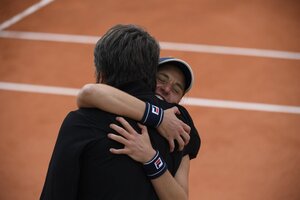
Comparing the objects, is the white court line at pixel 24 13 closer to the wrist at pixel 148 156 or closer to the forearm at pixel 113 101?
the forearm at pixel 113 101

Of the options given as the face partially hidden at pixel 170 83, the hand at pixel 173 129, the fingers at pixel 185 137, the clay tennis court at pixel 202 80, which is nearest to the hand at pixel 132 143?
the hand at pixel 173 129

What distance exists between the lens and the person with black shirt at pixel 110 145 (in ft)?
8.20

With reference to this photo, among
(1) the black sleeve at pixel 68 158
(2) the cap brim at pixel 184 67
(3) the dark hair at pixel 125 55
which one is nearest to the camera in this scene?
(1) the black sleeve at pixel 68 158

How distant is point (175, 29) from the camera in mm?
8680

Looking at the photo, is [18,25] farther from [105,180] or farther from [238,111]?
[105,180]

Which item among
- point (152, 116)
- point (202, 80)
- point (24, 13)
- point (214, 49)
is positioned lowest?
point (202, 80)

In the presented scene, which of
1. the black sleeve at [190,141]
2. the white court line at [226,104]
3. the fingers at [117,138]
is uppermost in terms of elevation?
the fingers at [117,138]

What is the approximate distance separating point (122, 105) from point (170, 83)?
844 mm

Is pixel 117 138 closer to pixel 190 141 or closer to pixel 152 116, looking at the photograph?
pixel 152 116

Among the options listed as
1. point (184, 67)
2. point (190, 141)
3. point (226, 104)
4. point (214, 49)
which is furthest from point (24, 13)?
point (190, 141)

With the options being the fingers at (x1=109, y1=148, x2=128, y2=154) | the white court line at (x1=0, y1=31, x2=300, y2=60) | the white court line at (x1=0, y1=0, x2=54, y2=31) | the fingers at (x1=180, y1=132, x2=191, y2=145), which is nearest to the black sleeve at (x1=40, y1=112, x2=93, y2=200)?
the fingers at (x1=109, y1=148, x2=128, y2=154)

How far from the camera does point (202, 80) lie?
793cm

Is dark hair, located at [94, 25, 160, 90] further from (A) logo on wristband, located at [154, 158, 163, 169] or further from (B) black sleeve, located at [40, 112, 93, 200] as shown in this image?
(A) logo on wristband, located at [154, 158, 163, 169]

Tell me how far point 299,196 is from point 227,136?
121cm
